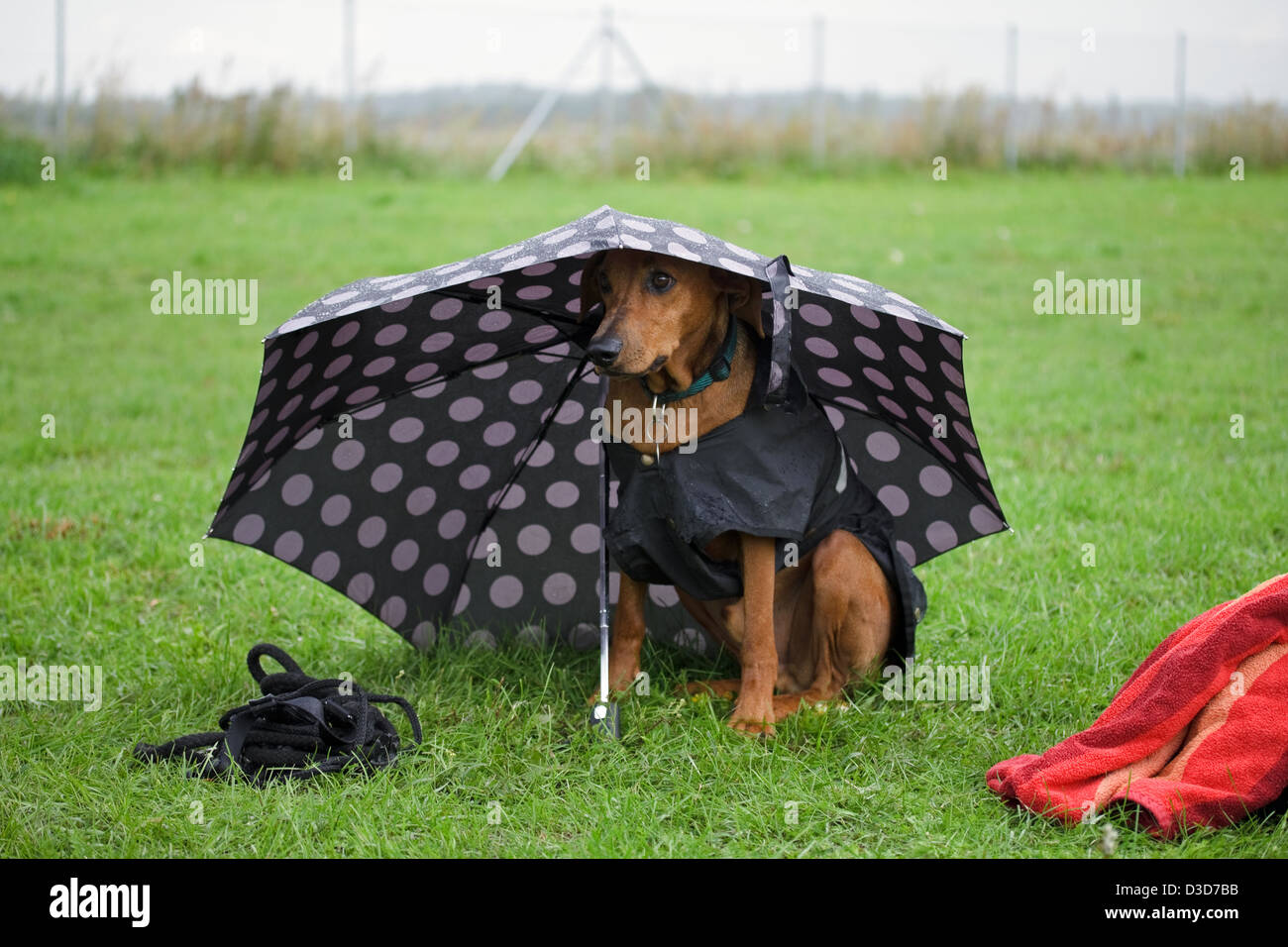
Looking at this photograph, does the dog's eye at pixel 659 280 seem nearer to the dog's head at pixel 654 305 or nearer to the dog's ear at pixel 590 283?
the dog's head at pixel 654 305

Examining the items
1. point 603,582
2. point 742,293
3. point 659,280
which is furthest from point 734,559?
point 659,280

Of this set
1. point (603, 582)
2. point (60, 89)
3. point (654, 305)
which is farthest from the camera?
point (60, 89)

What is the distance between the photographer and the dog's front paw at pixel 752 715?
12.0ft

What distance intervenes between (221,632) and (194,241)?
7728 millimetres

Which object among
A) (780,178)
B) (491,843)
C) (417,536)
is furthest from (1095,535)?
(780,178)

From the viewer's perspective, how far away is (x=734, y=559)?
3738mm

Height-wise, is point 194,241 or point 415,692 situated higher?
point 194,241

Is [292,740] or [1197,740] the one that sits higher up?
[1197,740]

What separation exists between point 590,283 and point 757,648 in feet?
3.87

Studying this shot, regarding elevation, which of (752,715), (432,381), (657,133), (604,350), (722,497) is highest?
(657,133)

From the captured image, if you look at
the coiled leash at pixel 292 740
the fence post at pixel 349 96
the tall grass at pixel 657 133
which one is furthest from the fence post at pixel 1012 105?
the coiled leash at pixel 292 740

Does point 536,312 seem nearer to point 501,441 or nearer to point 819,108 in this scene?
point 501,441

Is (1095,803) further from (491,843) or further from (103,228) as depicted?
(103,228)

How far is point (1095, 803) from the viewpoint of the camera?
3055mm
